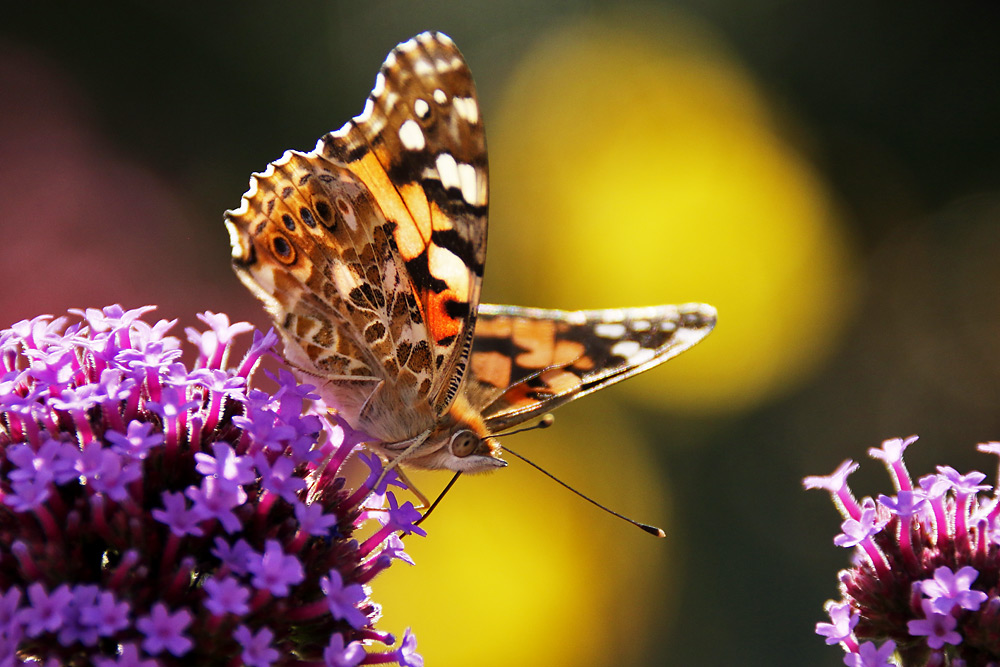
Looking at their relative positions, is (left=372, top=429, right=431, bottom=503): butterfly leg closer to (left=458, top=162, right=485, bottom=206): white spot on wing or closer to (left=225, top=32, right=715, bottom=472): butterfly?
(left=225, top=32, right=715, bottom=472): butterfly

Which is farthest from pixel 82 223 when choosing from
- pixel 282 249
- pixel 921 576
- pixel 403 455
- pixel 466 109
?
pixel 921 576

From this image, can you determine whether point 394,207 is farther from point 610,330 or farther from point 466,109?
point 610,330

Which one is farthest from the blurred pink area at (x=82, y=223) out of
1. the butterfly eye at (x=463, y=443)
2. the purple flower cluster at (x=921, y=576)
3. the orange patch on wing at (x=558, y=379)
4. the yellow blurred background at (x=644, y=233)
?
the purple flower cluster at (x=921, y=576)

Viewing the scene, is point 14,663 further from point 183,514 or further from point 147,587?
point 183,514

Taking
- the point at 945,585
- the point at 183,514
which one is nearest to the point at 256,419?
the point at 183,514

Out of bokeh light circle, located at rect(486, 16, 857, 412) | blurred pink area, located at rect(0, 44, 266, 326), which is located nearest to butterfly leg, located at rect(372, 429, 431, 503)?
blurred pink area, located at rect(0, 44, 266, 326)

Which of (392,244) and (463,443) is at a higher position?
(392,244)

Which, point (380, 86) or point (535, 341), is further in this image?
point (535, 341)
